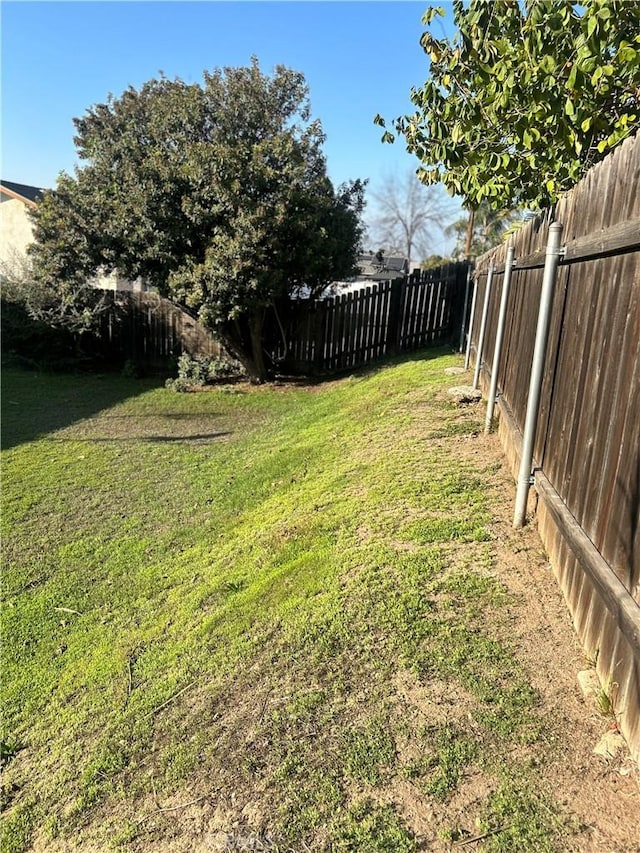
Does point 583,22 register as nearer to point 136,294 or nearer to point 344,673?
point 344,673

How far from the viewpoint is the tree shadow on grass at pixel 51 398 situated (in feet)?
27.7

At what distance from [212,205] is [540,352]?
310 inches

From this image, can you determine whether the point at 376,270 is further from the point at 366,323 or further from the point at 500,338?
the point at 500,338

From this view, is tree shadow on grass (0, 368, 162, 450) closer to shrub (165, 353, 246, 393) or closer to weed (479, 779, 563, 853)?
shrub (165, 353, 246, 393)

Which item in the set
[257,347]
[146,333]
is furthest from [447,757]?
[146,333]

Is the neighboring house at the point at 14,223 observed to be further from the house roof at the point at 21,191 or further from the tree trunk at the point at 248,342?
the tree trunk at the point at 248,342

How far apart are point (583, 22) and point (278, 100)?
8.49 metres

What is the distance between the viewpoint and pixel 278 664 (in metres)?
2.76

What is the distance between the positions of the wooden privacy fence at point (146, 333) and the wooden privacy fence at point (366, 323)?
182 centimetres

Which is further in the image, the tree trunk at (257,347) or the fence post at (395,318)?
the fence post at (395,318)

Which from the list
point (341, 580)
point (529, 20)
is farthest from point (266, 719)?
point (529, 20)

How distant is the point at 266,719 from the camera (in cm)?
243

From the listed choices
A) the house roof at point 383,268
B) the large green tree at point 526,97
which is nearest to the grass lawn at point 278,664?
the large green tree at point 526,97

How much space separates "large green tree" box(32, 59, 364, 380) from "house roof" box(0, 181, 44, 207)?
9425mm
